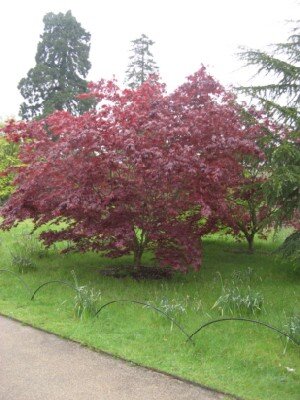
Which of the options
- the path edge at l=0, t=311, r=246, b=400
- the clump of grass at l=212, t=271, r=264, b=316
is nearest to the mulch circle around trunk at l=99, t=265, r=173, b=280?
the clump of grass at l=212, t=271, r=264, b=316

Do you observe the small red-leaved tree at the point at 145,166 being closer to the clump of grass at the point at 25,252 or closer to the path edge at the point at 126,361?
the clump of grass at the point at 25,252

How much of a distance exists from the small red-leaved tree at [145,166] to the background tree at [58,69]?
22.5 m

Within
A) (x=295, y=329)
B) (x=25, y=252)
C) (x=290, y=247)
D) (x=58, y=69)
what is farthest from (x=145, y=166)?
(x=58, y=69)

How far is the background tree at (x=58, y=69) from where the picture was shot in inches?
1125

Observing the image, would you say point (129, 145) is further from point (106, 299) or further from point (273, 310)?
point (273, 310)

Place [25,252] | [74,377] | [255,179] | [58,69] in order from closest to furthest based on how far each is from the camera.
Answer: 1. [74,377]
2. [255,179]
3. [25,252]
4. [58,69]

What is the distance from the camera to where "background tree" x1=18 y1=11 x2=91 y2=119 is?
28578mm

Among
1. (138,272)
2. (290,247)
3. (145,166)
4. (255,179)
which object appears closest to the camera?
(145,166)

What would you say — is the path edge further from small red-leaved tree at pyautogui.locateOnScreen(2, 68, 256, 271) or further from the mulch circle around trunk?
the mulch circle around trunk

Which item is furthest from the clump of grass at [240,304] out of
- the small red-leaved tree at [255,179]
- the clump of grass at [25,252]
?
the clump of grass at [25,252]

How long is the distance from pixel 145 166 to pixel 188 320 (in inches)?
84.5

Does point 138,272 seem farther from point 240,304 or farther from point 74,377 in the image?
point 74,377

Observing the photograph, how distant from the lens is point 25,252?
30.3ft

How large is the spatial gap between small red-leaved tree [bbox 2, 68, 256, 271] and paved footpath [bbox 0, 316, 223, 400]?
200cm
